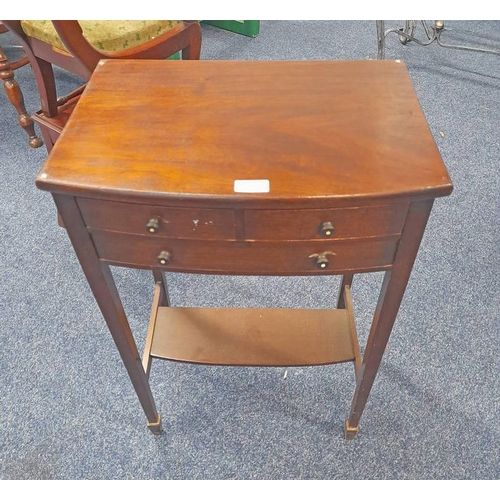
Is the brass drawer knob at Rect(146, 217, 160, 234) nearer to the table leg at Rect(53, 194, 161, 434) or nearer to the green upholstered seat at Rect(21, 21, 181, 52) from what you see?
the table leg at Rect(53, 194, 161, 434)

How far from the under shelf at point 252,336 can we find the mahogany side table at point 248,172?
25cm

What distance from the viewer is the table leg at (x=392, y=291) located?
24.2 inches

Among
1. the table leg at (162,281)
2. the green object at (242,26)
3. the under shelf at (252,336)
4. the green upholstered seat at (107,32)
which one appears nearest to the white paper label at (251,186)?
the under shelf at (252,336)

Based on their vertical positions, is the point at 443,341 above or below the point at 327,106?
below

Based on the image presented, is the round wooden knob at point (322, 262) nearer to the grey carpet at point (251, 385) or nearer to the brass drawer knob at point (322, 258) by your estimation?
the brass drawer knob at point (322, 258)

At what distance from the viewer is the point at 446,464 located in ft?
3.49

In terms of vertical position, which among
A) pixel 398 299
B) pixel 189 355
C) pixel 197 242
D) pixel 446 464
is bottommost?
pixel 446 464

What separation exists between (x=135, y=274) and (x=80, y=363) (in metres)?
0.32

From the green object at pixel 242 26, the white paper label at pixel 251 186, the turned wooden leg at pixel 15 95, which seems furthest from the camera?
the green object at pixel 242 26

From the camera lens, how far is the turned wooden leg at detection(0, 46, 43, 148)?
5.60 feet

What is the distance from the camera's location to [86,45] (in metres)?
1.16

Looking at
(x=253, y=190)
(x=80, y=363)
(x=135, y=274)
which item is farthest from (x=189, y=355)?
(x=253, y=190)

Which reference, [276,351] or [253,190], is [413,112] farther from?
[276,351]

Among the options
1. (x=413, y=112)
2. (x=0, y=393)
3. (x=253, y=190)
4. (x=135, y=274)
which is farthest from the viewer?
(x=135, y=274)
